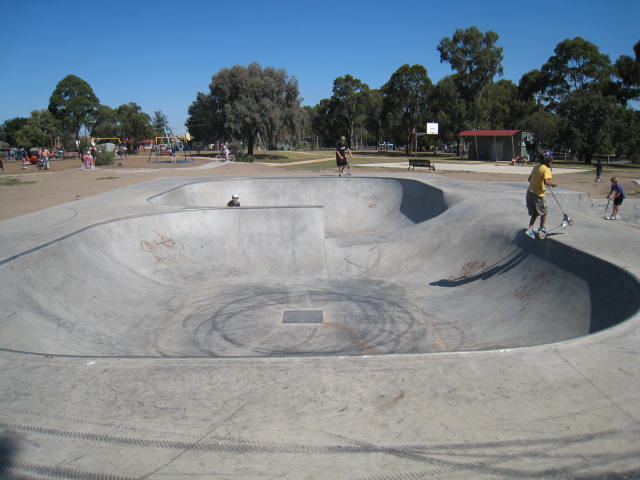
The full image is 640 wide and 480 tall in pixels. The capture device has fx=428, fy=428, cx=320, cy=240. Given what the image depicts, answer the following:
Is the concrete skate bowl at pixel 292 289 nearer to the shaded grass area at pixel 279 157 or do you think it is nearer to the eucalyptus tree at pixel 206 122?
the shaded grass area at pixel 279 157

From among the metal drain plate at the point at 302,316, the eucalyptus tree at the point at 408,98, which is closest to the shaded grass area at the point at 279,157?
the eucalyptus tree at the point at 408,98

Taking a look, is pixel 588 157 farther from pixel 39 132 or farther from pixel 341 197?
pixel 39 132

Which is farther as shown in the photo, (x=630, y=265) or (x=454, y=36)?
(x=454, y=36)

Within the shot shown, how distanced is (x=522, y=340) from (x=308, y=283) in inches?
193

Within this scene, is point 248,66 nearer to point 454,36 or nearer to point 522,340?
point 454,36

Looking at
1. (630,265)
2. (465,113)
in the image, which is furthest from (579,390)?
(465,113)

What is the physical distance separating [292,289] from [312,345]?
9.43 ft

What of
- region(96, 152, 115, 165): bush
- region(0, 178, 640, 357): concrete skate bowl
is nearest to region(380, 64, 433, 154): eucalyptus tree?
region(96, 152, 115, 165): bush

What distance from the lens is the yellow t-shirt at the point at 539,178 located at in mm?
7551

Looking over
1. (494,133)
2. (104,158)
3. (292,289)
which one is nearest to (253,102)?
(104,158)

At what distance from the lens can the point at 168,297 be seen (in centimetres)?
870

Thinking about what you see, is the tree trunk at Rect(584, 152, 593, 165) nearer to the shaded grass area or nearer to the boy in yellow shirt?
the shaded grass area

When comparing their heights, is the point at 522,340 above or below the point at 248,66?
below

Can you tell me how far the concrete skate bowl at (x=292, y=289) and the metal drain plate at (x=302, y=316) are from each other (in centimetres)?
4
